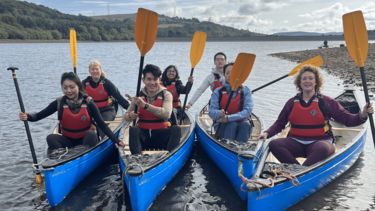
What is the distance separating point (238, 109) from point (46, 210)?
3.58 m

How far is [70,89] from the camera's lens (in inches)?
229

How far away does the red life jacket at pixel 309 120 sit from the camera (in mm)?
5652

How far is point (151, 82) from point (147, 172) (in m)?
1.43

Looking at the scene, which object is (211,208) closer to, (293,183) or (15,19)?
(293,183)

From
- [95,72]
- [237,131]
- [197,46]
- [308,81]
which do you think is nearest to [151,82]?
[237,131]

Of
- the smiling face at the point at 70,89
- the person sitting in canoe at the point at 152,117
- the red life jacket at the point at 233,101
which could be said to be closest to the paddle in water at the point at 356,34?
the red life jacket at the point at 233,101

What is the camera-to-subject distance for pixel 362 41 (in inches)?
249

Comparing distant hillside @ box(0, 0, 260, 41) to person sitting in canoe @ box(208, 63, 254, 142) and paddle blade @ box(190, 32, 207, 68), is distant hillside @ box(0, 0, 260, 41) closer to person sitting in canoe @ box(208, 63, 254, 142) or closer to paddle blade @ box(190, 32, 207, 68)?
paddle blade @ box(190, 32, 207, 68)

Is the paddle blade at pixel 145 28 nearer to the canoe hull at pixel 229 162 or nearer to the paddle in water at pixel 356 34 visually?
the canoe hull at pixel 229 162

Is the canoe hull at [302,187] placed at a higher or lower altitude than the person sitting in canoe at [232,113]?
lower

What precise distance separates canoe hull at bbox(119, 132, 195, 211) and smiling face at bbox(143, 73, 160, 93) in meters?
1.07

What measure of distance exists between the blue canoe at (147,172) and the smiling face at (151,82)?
99cm

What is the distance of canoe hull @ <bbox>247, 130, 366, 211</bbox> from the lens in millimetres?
4641

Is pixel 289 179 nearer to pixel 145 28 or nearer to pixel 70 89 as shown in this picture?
pixel 145 28
